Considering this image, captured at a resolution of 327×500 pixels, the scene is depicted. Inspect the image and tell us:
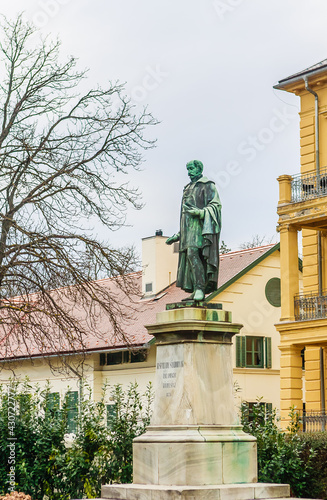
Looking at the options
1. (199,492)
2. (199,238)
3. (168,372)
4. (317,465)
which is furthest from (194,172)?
(317,465)

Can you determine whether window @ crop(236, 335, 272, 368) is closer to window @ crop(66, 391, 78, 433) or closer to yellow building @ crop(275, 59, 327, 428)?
yellow building @ crop(275, 59, 327, 428)

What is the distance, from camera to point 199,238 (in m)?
15.1

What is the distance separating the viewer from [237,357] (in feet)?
108

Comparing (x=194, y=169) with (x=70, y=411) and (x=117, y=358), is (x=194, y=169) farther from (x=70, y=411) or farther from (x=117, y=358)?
(x=117, y=358)

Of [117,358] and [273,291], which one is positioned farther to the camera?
[273,291]

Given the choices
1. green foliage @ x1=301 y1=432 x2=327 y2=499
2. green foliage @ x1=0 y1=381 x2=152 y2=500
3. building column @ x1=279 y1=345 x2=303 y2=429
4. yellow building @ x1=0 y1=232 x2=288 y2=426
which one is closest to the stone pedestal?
green foliage @ x1=0 y1=381 x2=152 y2=500

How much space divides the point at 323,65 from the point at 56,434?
1481 cm

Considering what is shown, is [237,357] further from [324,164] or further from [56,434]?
[56,434]

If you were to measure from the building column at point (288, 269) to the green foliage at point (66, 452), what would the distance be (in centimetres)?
1087

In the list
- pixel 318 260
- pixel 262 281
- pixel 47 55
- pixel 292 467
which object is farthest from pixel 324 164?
pixel 292 467

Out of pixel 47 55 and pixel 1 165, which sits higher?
pixel 47 55

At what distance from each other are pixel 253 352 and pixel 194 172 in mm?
18824

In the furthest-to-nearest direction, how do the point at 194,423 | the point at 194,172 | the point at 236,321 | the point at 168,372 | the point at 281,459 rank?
the point at 236,321, the point at 281,459, the point at 194,172, the point at 168,372, the point at 194,423

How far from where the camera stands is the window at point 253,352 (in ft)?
108
